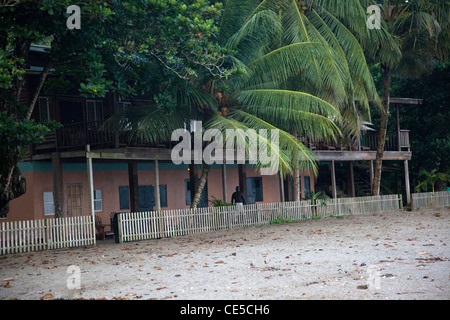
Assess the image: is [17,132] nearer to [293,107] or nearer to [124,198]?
[293,107]

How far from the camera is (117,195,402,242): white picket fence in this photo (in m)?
16.2

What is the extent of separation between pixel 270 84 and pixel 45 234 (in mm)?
8371

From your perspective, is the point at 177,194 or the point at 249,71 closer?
the point at 249,71

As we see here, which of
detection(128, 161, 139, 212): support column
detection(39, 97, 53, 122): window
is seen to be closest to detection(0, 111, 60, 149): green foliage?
detection(39, 97, 53, 122): window

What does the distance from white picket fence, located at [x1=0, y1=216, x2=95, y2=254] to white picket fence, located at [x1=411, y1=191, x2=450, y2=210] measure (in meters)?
15.9

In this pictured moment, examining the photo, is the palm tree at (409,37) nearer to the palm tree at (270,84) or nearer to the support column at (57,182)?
the palm tree at (270,84)

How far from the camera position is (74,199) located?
65.5 ft

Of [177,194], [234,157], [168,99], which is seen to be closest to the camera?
[168,99]

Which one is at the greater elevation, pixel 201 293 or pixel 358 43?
pixel 358 43

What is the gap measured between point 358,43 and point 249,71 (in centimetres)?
528
